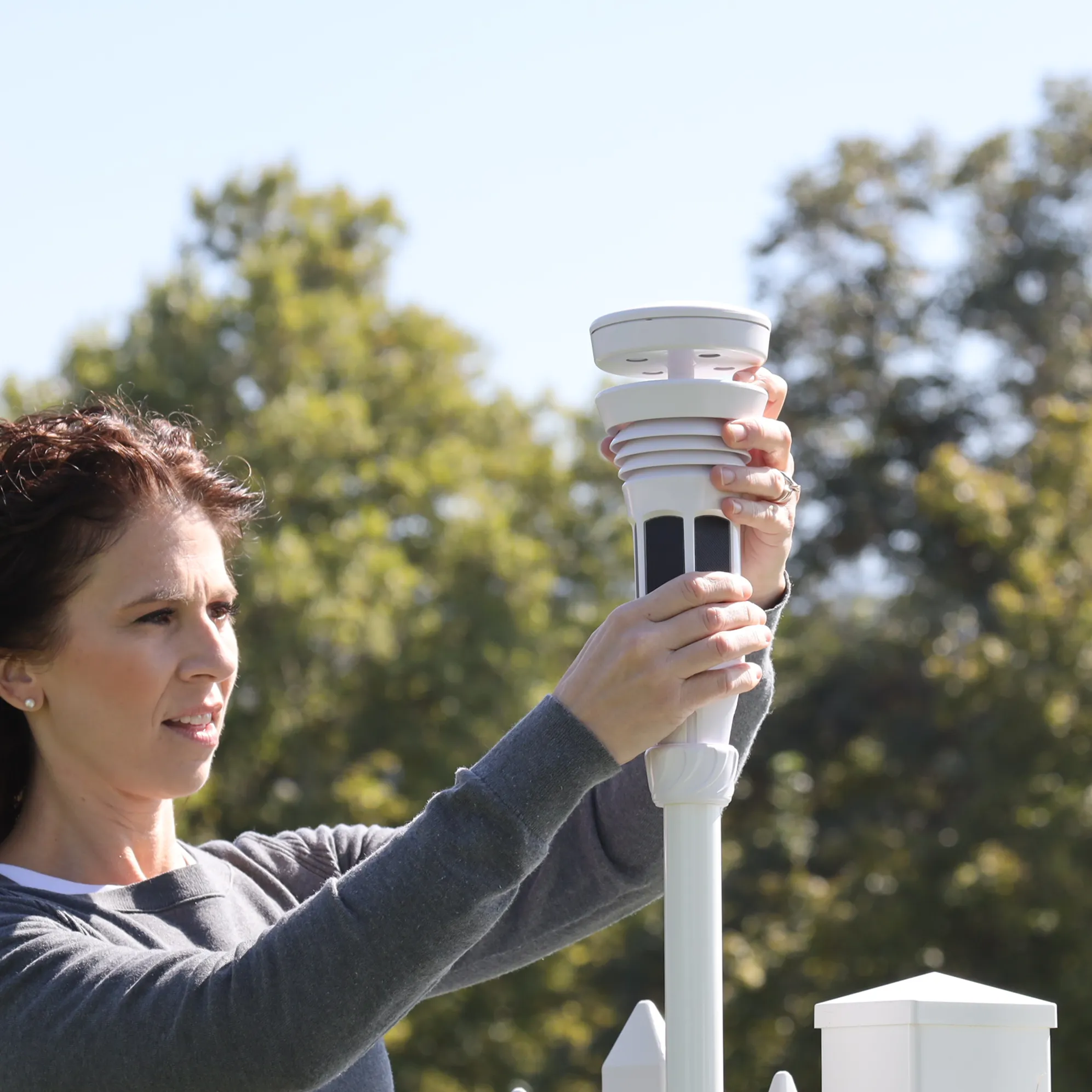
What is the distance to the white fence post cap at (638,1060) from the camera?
1883mm

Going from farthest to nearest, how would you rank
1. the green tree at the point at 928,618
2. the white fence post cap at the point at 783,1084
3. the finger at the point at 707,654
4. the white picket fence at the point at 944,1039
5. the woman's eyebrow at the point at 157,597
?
the green tree at the point at 928,618 → the woman's eyebrow at the point at 157,597 → the white fence post cap at the point at 783,1084 → the white picket fence at the point at 944,1039 → the finger at the point at 707,654

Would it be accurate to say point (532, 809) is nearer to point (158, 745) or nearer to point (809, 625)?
point (158, 745)

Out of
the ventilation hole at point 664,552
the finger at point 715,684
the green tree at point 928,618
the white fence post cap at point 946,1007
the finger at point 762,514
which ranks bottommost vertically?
the white fence post cap at point 946,1007

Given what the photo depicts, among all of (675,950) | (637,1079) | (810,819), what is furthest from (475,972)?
(810,819)

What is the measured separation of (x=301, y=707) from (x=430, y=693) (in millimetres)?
1305

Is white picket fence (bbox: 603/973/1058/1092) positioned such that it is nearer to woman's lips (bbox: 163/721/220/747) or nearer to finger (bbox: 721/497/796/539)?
finger (bbox: 721/497/796/539)

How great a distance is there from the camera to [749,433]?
1.64 meters

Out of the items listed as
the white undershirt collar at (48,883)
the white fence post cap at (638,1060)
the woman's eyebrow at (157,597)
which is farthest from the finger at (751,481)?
the white undershirt collar at (48,883)

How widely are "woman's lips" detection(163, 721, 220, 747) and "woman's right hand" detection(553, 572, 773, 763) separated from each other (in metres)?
0.72

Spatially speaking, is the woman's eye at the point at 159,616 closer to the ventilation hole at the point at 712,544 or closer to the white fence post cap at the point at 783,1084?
the ventilation hole at the point at 712,544

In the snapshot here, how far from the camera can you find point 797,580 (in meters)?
17.8

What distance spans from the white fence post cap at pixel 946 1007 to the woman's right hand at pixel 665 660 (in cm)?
38

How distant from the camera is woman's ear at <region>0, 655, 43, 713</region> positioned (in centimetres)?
218

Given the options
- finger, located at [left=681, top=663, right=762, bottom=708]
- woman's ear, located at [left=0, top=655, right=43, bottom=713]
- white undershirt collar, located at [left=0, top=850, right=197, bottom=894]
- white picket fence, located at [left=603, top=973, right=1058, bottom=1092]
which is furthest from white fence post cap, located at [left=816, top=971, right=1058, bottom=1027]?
woman's ear, located at [left=0, top=655, right=43, bottom=713]
